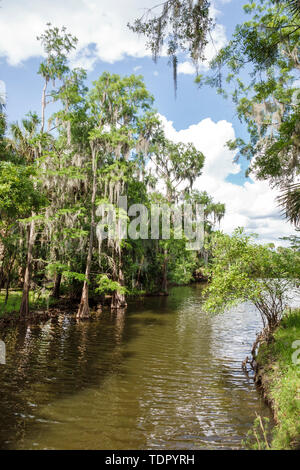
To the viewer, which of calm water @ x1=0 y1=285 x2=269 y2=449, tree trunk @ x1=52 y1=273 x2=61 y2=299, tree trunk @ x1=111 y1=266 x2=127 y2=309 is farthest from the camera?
tree trunk @ x1=52 y1=273 x2=61 y2=299

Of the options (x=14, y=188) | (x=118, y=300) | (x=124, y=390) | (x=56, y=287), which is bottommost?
(x=118, y=300)

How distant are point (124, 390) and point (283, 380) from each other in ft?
12.7

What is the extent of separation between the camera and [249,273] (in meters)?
8.45

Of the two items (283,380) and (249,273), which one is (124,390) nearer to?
(283,380)

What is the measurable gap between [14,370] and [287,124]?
11.2m

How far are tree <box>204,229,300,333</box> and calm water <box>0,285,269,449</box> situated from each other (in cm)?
237

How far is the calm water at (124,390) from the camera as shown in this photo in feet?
16.7

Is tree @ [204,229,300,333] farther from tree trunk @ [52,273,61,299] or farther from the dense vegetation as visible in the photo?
tree trunk @ [52,273,61,299]

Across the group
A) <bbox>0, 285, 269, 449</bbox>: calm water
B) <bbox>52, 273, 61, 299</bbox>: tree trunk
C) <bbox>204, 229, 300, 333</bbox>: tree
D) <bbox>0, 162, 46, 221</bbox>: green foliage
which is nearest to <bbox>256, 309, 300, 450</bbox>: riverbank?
<bbox>0, 285, 269, 449</bbox>: calm water

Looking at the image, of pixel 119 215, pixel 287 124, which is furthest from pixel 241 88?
pixel 119 215

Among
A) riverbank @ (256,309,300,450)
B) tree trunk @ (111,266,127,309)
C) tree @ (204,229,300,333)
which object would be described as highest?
tree @ (204,229,300,333)

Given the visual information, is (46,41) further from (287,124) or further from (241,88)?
(287,124)

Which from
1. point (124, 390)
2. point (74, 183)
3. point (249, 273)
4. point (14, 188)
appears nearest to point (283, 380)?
point (249, 273)

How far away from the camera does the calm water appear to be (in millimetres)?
5094
